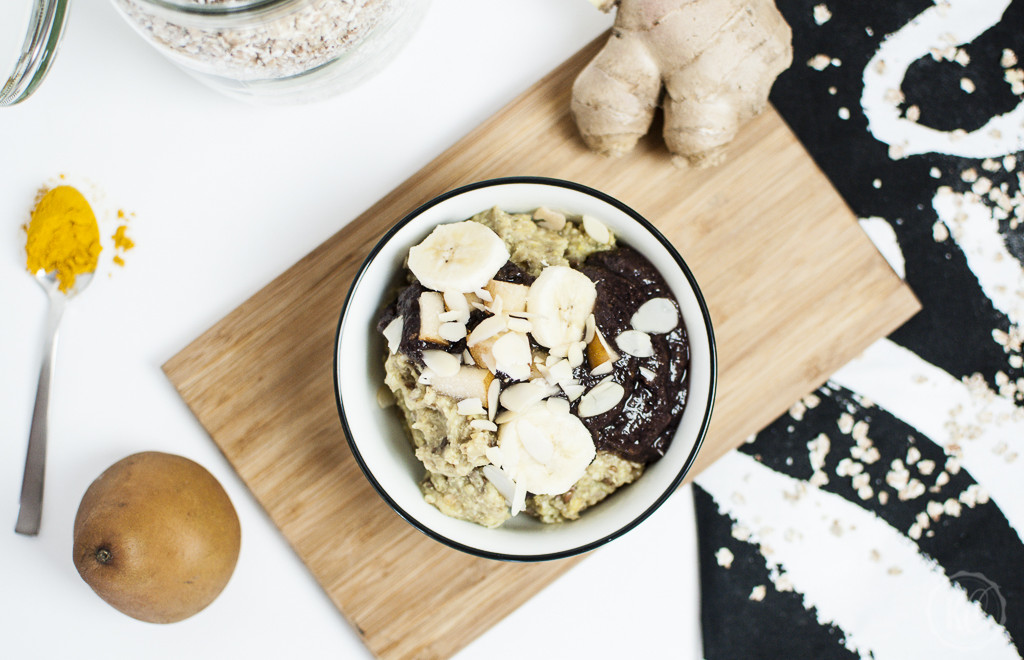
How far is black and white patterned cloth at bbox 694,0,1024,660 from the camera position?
1846 mm

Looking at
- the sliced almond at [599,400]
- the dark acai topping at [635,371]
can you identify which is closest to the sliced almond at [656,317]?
the dark acai topping at [635,371]

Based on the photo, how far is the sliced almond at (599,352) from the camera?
1312 mm

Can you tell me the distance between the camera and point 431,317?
131 cm

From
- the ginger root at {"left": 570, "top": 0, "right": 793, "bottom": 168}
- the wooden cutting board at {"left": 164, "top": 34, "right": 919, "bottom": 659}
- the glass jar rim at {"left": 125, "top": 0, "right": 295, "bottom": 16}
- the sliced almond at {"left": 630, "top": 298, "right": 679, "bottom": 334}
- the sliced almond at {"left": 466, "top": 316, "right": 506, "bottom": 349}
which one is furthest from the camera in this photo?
the wooden cutting board at {"left": 164, "top": 34, "right": 919, "bottom": 659}

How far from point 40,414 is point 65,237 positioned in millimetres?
429

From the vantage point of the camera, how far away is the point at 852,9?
1880 mm

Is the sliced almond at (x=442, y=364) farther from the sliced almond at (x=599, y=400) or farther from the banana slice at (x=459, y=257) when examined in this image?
the sliced almond at (x=599, y=400)

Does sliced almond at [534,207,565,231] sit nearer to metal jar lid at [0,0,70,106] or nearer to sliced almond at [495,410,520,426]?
sliced almond at [495,410,520,426]

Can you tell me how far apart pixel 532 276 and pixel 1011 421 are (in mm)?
1429

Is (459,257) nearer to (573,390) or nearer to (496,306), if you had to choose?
(496,306)

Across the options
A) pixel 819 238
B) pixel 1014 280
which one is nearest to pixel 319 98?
pixel 819 238

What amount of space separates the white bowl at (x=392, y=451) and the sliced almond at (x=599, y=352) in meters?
0.19

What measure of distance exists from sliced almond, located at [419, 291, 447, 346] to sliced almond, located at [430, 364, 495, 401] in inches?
2.6

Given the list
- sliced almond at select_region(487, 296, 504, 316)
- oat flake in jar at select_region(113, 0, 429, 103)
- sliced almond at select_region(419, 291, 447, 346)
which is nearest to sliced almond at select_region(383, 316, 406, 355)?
sliced almond at select_region(419, 291, 447, 346)
